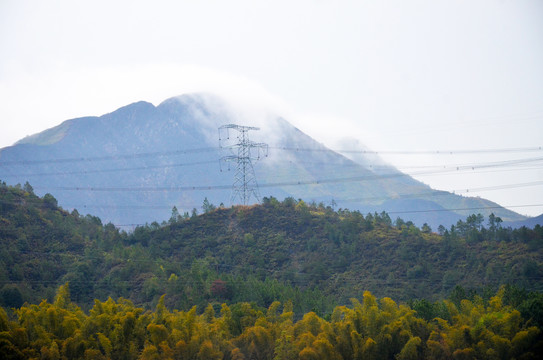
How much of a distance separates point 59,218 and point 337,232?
34.6 m

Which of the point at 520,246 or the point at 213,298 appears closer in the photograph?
the point at 213,298

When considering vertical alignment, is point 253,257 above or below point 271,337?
above

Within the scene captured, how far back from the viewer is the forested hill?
193ft

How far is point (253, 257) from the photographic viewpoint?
7200 centimetres

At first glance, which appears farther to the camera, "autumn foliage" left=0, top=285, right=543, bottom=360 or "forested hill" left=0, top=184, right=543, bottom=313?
"forested hill" left=0, top=184, right=543, bottom=313

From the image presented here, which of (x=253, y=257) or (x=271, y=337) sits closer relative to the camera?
(x=271, y=337)

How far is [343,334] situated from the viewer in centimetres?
3975

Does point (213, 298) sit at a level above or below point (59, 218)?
below

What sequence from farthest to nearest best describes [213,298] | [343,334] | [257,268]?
1. [257,268]
2. [213,298]
3. [343,334]

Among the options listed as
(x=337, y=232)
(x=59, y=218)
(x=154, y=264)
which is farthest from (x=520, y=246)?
(x=59, y=218)

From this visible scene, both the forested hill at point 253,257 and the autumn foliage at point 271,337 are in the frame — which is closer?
the autumn foliage at point 271,337

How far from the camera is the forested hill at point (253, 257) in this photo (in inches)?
2315

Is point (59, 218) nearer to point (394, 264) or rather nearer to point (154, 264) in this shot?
point (154, 264)

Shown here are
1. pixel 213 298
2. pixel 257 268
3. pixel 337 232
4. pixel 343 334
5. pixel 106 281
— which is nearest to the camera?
pixel 343 334
